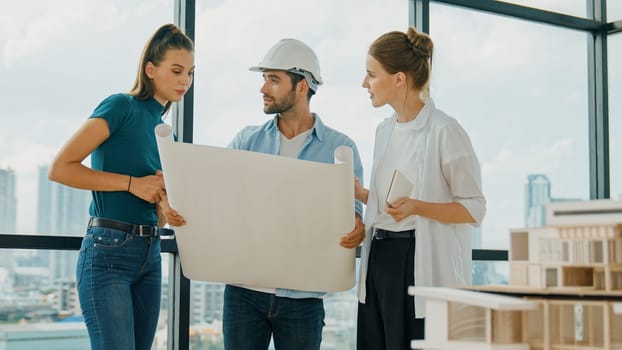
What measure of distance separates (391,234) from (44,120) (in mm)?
1252

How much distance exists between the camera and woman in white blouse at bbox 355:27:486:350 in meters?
2.40

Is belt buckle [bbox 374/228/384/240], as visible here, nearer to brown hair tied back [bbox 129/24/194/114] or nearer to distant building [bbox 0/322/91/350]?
brown hair tied back [bbox 129/24/194/114]

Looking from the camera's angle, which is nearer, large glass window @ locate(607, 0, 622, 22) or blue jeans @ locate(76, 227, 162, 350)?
blue jeans @ locate(76, 227, 162, 350)

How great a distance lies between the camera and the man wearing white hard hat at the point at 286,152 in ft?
8.60

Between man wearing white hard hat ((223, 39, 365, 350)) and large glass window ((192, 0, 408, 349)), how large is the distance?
0.55 metres

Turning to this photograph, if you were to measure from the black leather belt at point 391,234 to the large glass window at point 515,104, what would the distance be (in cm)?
158

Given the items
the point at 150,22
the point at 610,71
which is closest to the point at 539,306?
the point at 150,22

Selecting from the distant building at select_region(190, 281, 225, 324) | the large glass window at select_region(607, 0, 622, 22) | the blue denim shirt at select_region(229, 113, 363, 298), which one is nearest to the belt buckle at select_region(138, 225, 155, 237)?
the blue denim shirt at select_region(229, 113, 363, 298)

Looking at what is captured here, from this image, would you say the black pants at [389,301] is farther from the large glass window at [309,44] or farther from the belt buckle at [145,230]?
the large glass window at [309,44]

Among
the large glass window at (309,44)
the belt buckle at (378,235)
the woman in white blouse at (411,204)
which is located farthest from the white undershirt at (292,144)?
the large glass window at (309,44)

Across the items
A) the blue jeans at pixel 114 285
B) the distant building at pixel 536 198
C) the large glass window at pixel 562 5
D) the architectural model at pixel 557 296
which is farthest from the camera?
the large glass window at pixel 562 5

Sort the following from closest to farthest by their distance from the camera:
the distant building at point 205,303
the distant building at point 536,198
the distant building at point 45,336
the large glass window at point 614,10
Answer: the distant building at point 45,336 → the distant building at point 205,303 → the distant building at point 536,198 → the large glass window at point 614,10

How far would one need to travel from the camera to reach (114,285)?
7.80 ft

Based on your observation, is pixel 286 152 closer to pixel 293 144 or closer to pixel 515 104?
pixel 293 144
